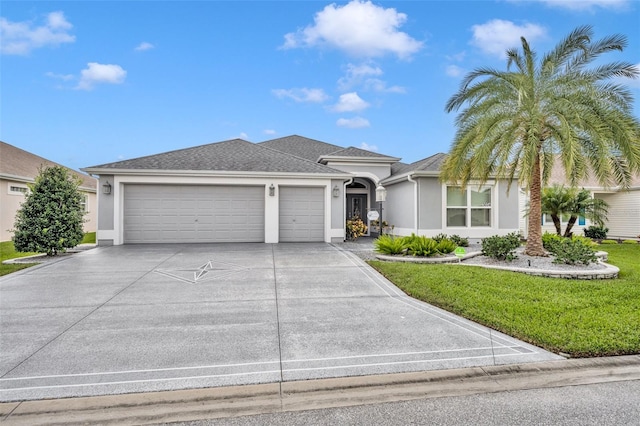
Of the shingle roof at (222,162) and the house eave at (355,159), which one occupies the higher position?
the house eave at (355,159)

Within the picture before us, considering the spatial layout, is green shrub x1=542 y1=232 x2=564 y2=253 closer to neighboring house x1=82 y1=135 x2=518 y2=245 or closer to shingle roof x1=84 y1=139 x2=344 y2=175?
neighboring house x1=82 y1=135 x2=518 y2=245

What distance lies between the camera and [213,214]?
45.6 feet

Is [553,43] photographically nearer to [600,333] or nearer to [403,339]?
[600,333]

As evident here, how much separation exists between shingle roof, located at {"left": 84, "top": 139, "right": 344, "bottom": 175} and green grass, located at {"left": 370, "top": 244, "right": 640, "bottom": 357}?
687 cm

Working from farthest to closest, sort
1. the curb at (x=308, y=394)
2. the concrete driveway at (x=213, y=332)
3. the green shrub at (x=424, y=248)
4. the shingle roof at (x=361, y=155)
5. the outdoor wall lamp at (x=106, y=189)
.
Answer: the shingle roof at (x=361, y=155) < the outdoor wall lamp at (x=106, y=189) < the green shrub at (x=424, y=248) < the concrete driveway at (x=213, y=332) < the curb at (x=308, y=394)

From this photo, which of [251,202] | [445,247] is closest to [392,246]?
[445,247]

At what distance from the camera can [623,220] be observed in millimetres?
19422

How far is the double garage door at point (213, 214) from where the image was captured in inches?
531

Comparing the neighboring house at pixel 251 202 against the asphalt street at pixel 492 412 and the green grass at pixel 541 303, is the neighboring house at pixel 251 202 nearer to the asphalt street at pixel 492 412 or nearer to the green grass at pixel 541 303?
the green grass at pixel 541 303

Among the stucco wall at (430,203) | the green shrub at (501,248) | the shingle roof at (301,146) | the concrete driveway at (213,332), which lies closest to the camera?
the concrete driveway at (213,332)

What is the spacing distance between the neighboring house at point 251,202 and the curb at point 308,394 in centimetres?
1055

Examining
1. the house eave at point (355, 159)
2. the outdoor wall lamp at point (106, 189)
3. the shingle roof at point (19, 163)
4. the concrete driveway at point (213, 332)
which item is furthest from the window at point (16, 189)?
the house eave at point (355, 159)

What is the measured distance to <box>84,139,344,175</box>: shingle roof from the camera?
13484mm

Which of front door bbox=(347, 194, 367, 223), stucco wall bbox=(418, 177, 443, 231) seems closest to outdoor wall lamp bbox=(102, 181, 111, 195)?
front door bbox=(347, 194, 367, 223)
